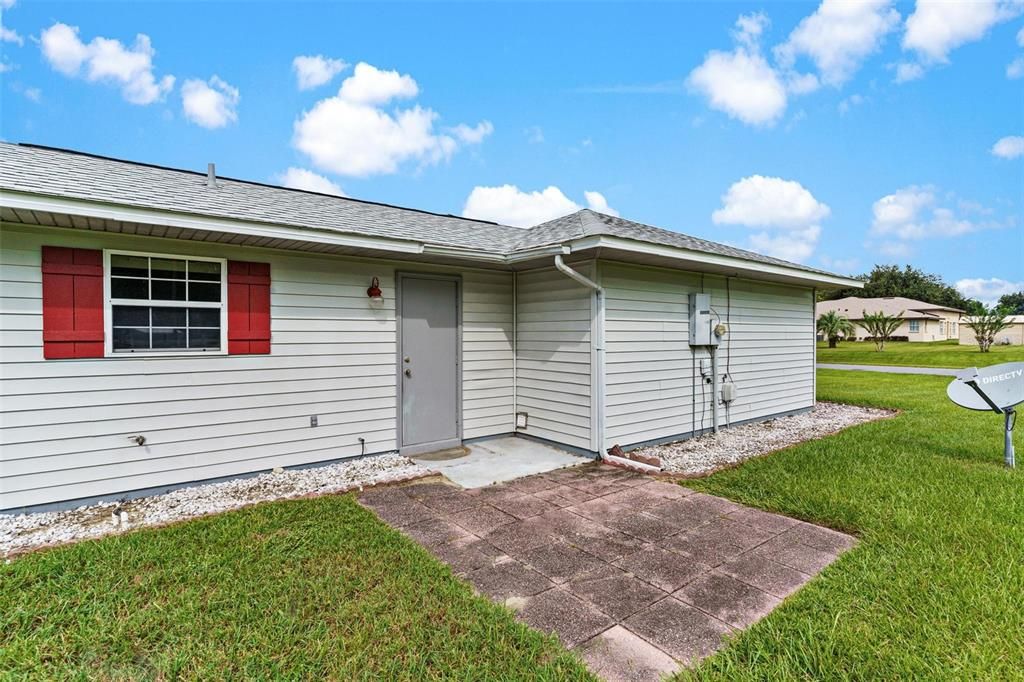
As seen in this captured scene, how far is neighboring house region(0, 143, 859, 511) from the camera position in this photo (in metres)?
3.68

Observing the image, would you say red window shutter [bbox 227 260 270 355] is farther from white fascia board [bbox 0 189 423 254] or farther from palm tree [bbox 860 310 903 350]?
palm tree [bbox 860 310 903 350]

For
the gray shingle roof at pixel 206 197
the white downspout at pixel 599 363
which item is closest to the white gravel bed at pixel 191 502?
the white downspout at pixel 599 363

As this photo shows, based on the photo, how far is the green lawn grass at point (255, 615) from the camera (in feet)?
6.41

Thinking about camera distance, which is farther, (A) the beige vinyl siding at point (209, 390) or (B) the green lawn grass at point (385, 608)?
(A) the beige vinyl siding at point (209, 390)

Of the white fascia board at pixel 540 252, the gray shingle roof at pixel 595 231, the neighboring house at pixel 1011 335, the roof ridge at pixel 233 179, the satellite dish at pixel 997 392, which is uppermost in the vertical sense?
the roof ridge at pixel 233 179

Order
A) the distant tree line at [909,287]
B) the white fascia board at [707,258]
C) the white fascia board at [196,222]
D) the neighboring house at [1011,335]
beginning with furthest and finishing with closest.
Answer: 1. the distant tree line at [909,287]
2. the neighboring house at [1011,335]
3. the white fascia board at [707,258]
4. the white fascia board at [196,222]

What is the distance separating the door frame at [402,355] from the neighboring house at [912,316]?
1398 inches

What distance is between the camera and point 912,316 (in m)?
33.2

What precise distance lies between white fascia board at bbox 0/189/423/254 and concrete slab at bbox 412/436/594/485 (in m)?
2.34

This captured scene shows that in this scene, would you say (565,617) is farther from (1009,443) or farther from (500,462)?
(1009,443)

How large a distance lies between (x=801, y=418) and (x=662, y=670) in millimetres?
7473

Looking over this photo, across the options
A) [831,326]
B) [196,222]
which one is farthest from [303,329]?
[831,326]

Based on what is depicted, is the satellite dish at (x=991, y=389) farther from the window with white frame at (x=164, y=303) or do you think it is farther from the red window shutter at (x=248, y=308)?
the window with white frame at (x=164, y=303)

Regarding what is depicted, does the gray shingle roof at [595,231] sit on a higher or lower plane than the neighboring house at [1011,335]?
higher
